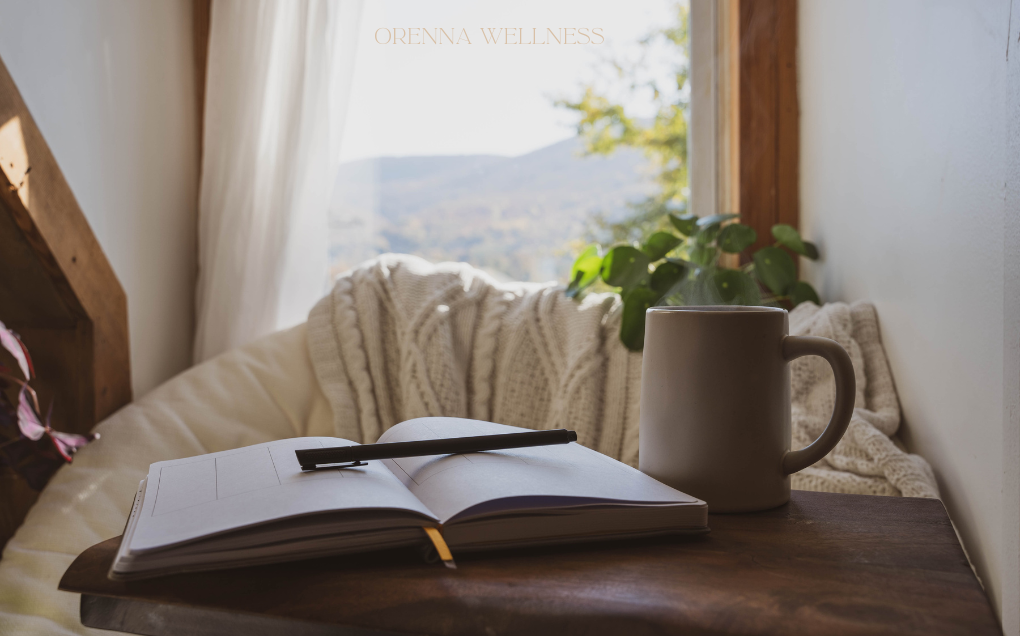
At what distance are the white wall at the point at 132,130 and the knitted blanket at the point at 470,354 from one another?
0.39 metres

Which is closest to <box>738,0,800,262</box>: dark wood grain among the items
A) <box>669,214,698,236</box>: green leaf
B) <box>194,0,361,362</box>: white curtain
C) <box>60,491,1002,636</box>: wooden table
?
<box>669,214,698,236</box>: green leaf

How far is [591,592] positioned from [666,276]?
0.88 metres

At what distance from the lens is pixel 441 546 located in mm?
383

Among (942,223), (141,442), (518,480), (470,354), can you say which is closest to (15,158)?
(141,442)

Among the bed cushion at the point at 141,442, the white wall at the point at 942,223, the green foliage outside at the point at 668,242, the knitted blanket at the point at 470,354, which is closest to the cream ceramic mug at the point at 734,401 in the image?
the white wall at the point at 942,223

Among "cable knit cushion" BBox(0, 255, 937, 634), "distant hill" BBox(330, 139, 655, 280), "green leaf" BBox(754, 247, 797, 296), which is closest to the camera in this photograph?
"cable knit cushion" BBox(0, 255, 937, 634)

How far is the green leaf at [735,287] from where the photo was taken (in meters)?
1.12

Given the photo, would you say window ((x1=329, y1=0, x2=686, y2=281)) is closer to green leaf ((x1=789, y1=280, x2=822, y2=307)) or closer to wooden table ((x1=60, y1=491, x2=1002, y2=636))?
green leaf ((x1=789, y1=280, x2=822, y2=307))

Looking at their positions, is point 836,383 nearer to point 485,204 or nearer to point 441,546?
Result: point 441,546

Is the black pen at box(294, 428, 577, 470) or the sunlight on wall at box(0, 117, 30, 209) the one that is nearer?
the black pen at box(294, 428, 577, 470)

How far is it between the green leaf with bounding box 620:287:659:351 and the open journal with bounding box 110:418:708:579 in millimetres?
641

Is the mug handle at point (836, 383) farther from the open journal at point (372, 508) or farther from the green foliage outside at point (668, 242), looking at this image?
the green foliage outside at point (668, 242)

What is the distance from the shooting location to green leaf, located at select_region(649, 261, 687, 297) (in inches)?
46.1

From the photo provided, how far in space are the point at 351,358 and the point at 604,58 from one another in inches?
32.4
